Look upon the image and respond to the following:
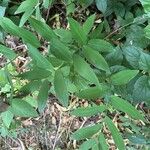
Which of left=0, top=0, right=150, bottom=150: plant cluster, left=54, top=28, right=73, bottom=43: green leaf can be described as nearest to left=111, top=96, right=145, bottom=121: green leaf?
left=0, top=0, right=150, bottom=150: plant cluster

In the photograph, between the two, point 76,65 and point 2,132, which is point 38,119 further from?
point 76,65

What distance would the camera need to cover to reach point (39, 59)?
33.0 inches

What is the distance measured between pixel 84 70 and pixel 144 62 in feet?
0.73

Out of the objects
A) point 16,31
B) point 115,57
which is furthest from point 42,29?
point 115,57

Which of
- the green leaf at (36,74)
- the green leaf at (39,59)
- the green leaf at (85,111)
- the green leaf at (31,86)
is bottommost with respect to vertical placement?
the green leaf at (85,111)

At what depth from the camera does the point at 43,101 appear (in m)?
0.93

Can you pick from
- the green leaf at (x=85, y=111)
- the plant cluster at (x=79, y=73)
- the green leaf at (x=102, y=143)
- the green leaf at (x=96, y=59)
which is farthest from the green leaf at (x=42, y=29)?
the green leaf at (x=102, y=143)

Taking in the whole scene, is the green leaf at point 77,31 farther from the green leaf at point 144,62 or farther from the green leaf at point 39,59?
the green leaf at point 144,62

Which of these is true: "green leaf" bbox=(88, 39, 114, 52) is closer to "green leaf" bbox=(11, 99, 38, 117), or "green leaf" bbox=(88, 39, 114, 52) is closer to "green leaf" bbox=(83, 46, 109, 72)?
"green leaf" bbox=(83, 46, 109, 72)

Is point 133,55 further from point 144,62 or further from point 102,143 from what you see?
point 102,143

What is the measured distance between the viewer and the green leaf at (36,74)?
2.80ft

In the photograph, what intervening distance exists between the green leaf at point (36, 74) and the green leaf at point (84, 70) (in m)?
0.07

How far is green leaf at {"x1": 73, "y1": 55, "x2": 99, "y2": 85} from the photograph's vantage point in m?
0.85

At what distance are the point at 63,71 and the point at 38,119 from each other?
3.82 feet
